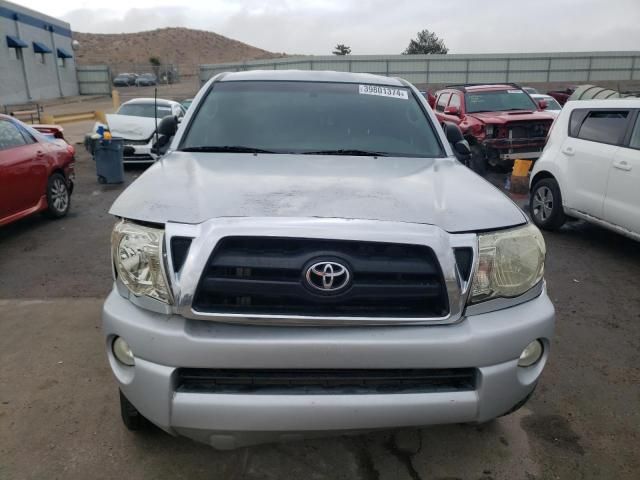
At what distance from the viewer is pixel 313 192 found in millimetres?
2365

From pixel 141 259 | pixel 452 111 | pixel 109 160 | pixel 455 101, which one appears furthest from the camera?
pixel 455 101

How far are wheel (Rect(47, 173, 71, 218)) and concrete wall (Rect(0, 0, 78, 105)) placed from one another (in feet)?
96.7

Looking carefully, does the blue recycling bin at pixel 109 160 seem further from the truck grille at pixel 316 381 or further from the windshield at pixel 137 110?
the truck grille at pixel 316 381

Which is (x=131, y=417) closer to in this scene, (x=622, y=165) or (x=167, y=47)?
(x=622, y=165)

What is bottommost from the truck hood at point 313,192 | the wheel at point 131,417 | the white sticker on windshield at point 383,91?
the wheel at point 131,417

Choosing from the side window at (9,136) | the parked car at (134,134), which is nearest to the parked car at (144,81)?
the parked car at (134,134)

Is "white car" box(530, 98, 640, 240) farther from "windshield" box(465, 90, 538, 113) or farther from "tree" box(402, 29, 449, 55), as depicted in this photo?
"tree" box(402, 29, 449, 55)

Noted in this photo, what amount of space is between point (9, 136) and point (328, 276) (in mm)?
6053

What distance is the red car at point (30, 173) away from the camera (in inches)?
243

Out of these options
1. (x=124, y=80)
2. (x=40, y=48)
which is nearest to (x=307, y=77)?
(x=40, y=48)

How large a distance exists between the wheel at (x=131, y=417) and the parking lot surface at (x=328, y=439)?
11 centimetres

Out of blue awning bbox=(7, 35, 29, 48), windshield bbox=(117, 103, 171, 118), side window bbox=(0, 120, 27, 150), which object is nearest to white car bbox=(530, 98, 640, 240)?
side window bbox=(0, 120, 27, 150)

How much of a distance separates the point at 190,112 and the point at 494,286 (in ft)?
7.73

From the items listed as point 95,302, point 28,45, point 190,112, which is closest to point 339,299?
point 190,112
